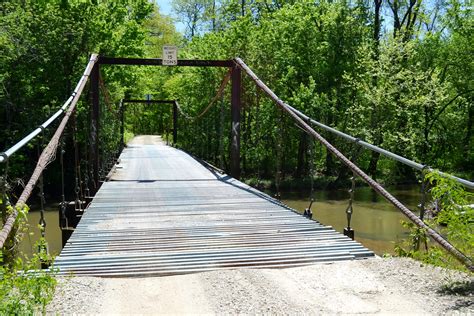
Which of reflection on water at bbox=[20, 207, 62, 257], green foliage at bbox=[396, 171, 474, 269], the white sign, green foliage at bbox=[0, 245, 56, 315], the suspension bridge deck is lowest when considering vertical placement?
reflection on water at bbox=[20, 207, 62, 257]

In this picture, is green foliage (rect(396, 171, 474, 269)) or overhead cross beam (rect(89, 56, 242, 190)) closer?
green foliage (rect(396, 171, 474, 269))

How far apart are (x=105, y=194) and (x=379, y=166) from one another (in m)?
16.2

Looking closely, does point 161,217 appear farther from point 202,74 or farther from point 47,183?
point 202,74

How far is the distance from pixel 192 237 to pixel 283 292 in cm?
134

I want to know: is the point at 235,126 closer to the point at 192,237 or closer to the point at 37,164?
the point at 192,237

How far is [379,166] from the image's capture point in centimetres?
2045

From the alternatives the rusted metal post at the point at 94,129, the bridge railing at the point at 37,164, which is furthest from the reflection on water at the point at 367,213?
the bridge railing at the point at 37,164

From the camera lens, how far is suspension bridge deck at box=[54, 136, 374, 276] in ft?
9.85

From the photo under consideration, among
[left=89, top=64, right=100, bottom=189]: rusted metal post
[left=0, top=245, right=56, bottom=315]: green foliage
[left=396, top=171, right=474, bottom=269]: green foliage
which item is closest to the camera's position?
[left=0, top=245, right=56, bottom=315]: green foliage

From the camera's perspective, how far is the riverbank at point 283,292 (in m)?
2.28

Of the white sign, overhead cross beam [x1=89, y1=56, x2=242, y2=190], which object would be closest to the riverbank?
overhead cross beam [x1=89, y1=56, x2=242, y2=190]

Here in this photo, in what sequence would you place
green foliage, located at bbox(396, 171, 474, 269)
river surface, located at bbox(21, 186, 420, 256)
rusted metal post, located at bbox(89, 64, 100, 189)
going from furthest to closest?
river surface, located at bbox(21, 186, 420, 256)
rusted metal post, located at bbox(89, 64, 100, 189)
green foliage, located at bbox(396, 171, 474, 269)

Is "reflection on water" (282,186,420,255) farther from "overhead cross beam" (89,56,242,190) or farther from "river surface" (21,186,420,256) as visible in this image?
"overhead cross beam" (89,56,242,190)

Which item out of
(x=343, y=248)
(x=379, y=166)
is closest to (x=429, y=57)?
(x=379, y=166)
